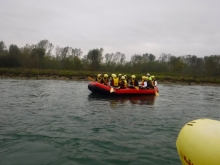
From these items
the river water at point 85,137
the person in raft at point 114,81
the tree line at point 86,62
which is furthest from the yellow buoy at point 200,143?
the tree line at point 86,62

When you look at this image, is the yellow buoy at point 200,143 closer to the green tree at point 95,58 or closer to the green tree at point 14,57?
the green tree at point 14,57

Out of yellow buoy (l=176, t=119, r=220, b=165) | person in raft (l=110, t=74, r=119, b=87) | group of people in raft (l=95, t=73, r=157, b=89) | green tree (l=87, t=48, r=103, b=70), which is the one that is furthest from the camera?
green tree (l=87, t=48, r=103, b=70)

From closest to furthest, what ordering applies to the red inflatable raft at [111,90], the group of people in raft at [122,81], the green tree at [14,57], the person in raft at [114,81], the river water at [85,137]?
the river water at [85,137] → the red inflatable raft at [111,90] → the group of people in raft at [122,81] → the person in raft at [114,81] → the green tree at [14,57]

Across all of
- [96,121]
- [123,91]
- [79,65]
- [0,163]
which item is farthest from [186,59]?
[0,163]

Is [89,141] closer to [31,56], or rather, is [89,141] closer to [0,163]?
[0,163]

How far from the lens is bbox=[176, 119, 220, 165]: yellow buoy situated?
2611 mm

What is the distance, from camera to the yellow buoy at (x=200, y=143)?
8.57 ft

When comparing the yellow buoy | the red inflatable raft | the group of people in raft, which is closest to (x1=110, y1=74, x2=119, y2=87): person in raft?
the group of people in raft

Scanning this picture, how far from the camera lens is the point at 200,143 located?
273cm

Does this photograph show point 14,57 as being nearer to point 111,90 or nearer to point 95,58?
point 95,58

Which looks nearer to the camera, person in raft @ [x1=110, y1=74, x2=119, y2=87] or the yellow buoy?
the yellow buoy

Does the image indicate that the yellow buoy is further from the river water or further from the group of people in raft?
the group of people in raft

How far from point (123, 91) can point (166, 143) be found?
8.81 meters

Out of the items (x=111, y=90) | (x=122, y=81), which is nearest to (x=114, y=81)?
(x=122, y=81)
